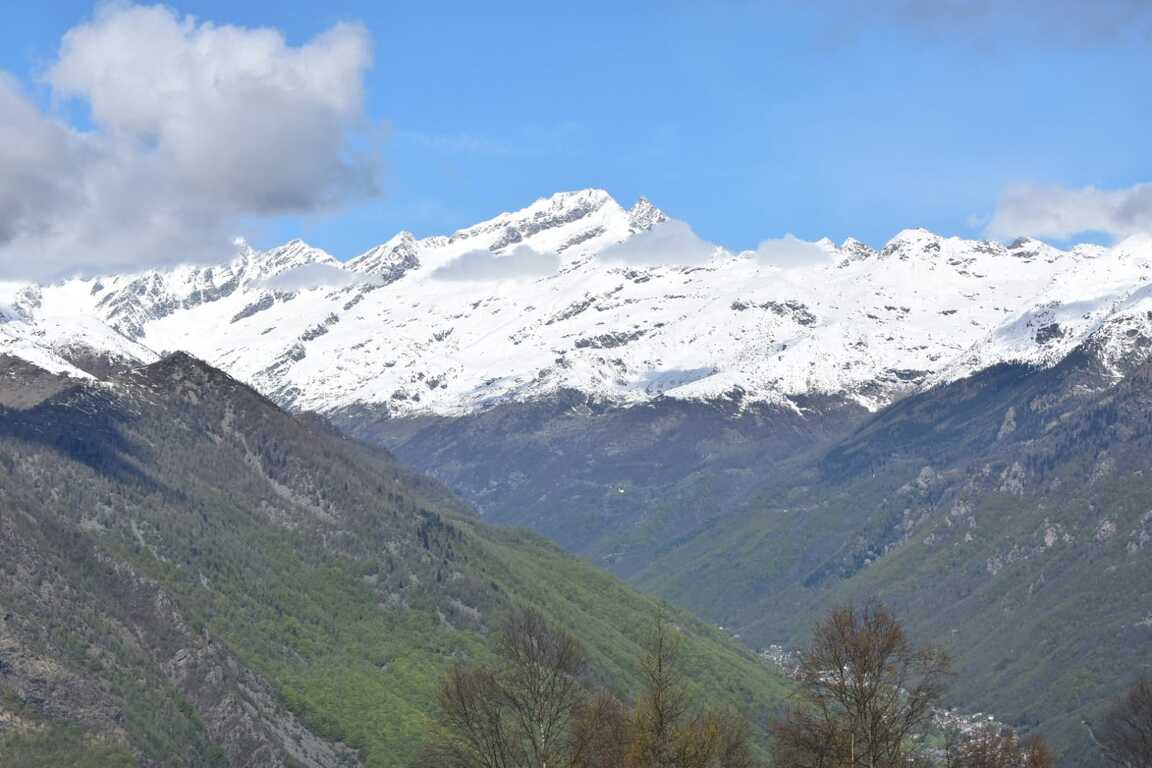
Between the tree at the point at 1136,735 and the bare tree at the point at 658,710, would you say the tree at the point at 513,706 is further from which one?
the tree at the point at 1136,735

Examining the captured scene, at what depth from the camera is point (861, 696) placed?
301ft

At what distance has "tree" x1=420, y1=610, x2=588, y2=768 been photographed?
322 feet

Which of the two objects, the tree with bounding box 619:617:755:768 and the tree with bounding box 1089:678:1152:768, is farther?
the tree with bounding box 1089:678:1152:768

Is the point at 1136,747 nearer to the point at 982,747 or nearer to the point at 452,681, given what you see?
the point at 982,747

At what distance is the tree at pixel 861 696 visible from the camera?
Result: 299ft

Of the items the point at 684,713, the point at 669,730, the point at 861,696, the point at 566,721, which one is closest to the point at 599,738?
the point at 669,730

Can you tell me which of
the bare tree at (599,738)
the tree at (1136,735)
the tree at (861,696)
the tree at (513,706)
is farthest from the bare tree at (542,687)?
the tree at (1136,735)

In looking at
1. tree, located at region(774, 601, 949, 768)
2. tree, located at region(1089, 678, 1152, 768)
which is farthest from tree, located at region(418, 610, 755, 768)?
tree, located at region(1089, 678, 1152, 768)

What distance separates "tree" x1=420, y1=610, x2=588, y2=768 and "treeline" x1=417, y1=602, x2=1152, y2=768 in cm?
13

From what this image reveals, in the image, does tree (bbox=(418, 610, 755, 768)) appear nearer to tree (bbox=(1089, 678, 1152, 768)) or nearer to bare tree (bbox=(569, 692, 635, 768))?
bare tree (bbox=(569, 692, 635, 768))

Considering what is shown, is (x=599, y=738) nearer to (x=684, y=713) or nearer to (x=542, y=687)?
(x=684, y=713)

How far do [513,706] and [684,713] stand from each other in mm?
10563

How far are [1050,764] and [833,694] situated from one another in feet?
62.4

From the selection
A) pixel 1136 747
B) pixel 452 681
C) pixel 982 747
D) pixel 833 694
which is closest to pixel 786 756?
pixel 833 694
